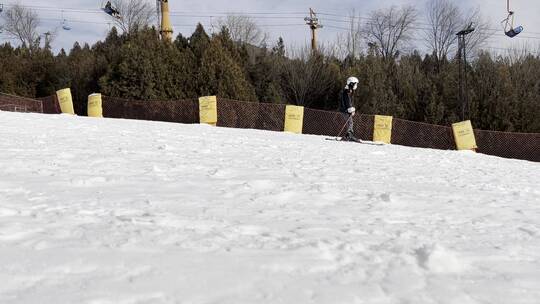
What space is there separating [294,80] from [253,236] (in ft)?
92.0

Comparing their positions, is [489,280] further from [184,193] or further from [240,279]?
[184,193]

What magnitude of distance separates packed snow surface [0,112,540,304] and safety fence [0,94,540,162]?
1418 cm

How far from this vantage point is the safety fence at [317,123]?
1991 centimetres

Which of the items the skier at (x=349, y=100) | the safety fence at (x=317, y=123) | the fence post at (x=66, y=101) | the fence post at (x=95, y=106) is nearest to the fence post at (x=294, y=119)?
the safety fence at (x=317, y=123)

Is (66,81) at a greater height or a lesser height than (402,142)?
greater

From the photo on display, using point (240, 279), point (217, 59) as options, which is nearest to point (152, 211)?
point (240, 279)

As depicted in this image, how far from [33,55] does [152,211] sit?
3766cm

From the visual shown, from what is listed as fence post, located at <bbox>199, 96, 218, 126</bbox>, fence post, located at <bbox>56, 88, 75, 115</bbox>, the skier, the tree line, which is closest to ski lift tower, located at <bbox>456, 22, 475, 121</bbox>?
the tree line

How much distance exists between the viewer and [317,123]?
22.1 meters

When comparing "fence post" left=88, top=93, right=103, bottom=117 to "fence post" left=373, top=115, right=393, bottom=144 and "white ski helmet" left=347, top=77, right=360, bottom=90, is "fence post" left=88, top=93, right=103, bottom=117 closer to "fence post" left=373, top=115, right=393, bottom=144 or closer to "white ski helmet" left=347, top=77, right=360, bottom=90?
"fence post" left=373, top=115, right=393, bottom=144

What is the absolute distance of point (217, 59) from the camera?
2695 cm

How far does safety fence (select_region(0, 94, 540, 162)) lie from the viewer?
784 inches

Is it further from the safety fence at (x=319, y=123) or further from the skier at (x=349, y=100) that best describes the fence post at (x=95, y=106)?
the skier at (x=349, y=100)

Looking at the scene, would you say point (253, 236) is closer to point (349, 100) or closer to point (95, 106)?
point (349, 100)
